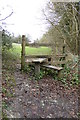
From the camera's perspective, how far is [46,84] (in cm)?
145

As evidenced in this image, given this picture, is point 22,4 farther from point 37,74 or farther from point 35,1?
point 37,74

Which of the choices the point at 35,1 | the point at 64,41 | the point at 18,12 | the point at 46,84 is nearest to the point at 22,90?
the point at 46,84

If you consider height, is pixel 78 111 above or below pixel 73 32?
below

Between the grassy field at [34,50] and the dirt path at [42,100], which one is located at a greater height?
the grassy field at [34,50]

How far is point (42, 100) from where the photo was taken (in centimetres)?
112

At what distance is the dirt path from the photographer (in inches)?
35.6

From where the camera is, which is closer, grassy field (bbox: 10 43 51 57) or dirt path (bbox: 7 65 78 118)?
dirt path (bbox: 7 65 78 118)

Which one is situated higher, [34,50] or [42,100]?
[34,50]

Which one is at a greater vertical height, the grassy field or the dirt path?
the grassy field

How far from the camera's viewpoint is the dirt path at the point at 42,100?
904 mm

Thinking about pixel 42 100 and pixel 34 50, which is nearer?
pixel 42 100

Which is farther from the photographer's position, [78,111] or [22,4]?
[22,4]

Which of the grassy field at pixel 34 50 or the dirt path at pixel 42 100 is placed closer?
the dirt path at pixel 42 100

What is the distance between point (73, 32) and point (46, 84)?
1068mm
